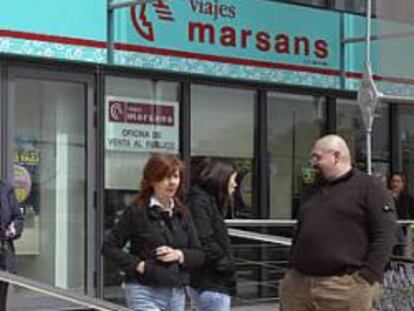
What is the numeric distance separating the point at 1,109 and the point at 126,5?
1788 mm

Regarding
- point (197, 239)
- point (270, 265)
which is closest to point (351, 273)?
point (197, 239)

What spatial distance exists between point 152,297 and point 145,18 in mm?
6194

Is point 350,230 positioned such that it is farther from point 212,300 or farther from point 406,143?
point 406,143

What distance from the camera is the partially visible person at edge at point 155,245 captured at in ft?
17.1

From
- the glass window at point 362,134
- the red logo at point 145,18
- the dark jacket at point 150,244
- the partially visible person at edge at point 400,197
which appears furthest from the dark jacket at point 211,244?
the glass window at point 362,134

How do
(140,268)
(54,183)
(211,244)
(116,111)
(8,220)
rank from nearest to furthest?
(140,268) < (211,244) < (8,220) < (54,183) < (116,111)

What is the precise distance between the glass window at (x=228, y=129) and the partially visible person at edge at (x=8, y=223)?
2.92 metres

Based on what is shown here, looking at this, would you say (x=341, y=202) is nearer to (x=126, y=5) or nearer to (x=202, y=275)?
(x=202, y=275)

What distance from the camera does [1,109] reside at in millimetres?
9922

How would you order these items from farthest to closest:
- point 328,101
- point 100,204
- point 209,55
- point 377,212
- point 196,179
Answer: point 328,101, point 209,55, point 100,204, point 196,179, point 377,212

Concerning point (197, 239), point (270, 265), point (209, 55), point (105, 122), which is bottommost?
point (270, 265)

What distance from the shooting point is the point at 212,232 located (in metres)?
5.65

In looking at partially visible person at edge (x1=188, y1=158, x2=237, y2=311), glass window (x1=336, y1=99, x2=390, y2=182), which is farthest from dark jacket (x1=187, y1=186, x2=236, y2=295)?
glass window (x1=336, y1=99, x2=390, y2=182)

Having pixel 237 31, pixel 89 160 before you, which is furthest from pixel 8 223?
pixel 237 31
